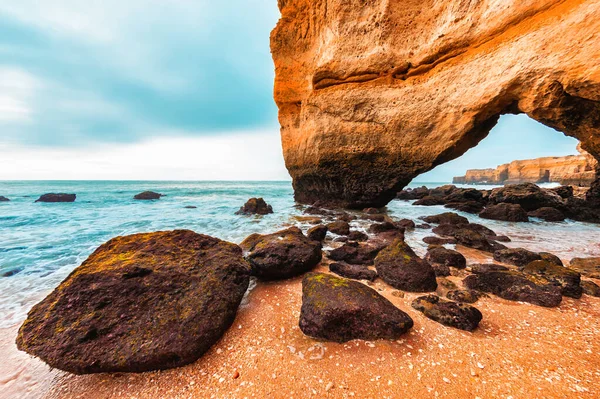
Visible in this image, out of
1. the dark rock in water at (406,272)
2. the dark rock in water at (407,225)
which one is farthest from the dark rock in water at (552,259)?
the dark rock in water at (407,225)

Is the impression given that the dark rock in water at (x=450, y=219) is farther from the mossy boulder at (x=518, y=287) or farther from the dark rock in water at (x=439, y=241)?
the mossy boulder at (x=518, y=287)

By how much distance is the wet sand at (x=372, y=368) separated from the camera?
6.62ft

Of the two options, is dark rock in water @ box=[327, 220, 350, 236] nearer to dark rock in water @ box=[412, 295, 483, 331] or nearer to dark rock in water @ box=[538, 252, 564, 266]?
dark rock in water @ box=[412, 295, 483, 331]

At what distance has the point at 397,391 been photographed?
6.55 ft

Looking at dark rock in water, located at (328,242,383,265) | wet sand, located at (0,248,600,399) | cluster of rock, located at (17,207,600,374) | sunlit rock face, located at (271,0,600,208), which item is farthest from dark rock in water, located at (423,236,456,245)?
sunlit rock face, located at (271,0,600,208)

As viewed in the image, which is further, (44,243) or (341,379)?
(44,243)

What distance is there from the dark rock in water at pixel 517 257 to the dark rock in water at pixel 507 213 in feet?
22.2

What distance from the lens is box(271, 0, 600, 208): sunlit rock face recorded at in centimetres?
638

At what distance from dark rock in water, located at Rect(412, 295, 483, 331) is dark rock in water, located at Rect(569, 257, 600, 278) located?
3632 millimetres

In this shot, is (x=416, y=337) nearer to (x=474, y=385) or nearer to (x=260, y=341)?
(x=474, y=385)

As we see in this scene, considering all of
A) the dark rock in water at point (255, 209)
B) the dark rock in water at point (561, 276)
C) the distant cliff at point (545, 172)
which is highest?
the distant cliff at point (545, 172)

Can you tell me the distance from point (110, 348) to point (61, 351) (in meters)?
0.47

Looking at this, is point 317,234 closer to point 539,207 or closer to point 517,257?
point 517,257

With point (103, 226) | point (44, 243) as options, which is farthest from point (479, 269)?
point (103, 226)
